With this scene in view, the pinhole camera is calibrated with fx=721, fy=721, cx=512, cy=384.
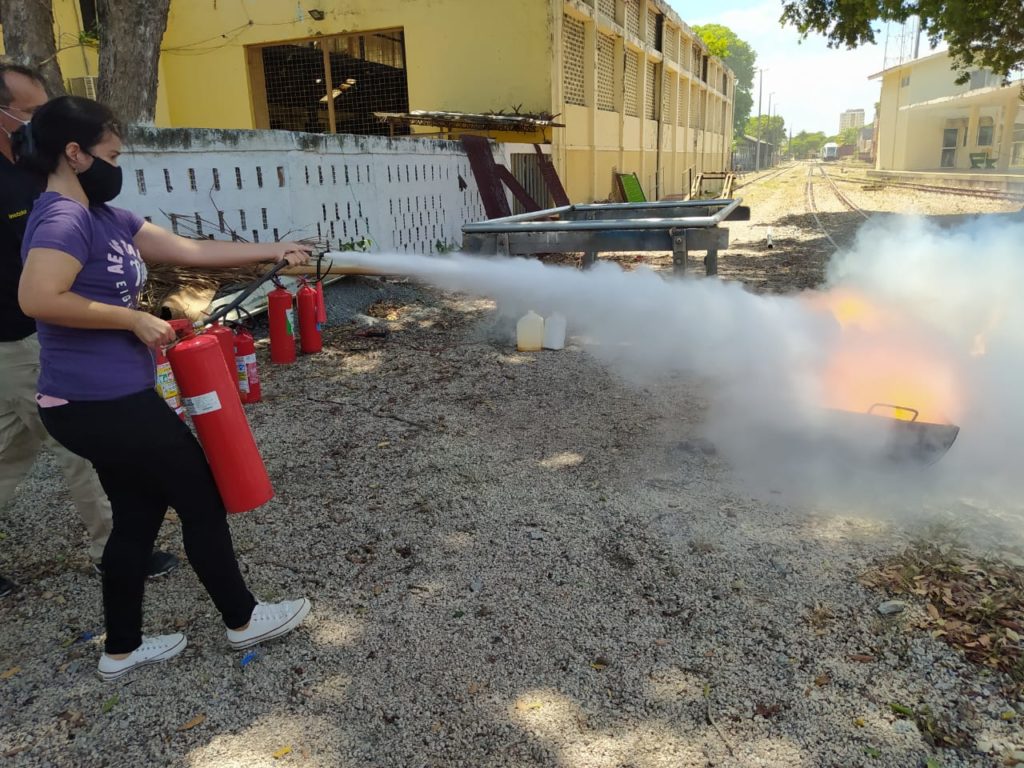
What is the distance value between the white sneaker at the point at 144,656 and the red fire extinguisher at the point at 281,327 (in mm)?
3769

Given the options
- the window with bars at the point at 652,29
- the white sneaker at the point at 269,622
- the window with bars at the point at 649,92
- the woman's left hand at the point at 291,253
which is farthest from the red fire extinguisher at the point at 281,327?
the window with bars at the point at 652,29

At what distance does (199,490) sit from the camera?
2393 mm

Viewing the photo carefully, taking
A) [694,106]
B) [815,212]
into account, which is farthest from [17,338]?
[694,106]

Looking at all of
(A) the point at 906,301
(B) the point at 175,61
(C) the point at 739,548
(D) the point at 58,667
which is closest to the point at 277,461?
(D) the point at 58,667

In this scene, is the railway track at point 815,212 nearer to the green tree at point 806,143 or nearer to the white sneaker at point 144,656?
the white sneaker at point 144,656

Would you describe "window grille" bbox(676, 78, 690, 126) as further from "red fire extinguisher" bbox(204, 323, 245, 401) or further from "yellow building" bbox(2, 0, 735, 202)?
"red fire extinguisher" bbox(204, 323, 245, 401)

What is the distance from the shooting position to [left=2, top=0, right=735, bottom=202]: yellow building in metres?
14.3

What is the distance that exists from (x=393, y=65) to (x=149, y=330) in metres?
17.3

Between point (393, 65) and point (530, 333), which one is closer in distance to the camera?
point (530, 333)

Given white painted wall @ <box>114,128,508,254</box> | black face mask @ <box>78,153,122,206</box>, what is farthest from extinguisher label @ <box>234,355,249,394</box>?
black face mask @ <box>78,153,122,206</box>

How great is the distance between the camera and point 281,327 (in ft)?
20.3

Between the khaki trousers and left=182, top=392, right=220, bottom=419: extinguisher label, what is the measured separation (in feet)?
2.65

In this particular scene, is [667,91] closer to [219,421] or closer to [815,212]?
[815,212]

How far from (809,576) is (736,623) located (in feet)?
1.57
